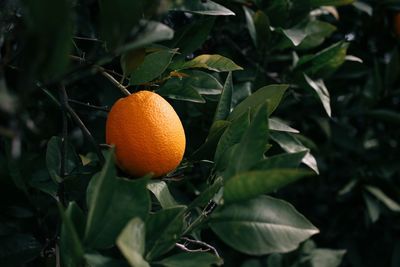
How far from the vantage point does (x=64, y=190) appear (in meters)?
0.99

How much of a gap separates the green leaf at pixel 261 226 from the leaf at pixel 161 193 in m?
0.13

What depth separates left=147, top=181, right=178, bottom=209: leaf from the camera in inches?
34.8

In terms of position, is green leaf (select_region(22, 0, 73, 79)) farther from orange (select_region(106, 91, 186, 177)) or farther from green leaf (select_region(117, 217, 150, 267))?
orange (select_region(106, 91, 186, 177))

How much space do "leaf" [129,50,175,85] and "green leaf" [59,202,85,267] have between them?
27 cm

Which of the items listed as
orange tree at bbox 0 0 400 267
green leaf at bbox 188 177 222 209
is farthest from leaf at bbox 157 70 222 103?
green leaf at bbox 188 177 222 209

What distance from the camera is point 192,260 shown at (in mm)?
771

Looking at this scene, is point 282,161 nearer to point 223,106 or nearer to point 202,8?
point 223,106

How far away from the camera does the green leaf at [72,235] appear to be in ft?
2.24

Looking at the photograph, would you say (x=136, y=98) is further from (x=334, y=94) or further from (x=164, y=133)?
(x=334, y=94)

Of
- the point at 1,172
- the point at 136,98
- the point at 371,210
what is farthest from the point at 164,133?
the point at 371,210

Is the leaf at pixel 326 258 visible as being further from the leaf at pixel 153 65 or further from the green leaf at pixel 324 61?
the leaf at pixel 153 65

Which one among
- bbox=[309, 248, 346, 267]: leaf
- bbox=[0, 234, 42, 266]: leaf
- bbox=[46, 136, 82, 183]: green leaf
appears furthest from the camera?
bbox=[309, 248, 346, 267]: leaf

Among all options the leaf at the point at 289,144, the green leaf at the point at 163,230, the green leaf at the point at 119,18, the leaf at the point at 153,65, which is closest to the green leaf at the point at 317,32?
the leaf at the point at 289,144

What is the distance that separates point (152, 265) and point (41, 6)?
40 cm
